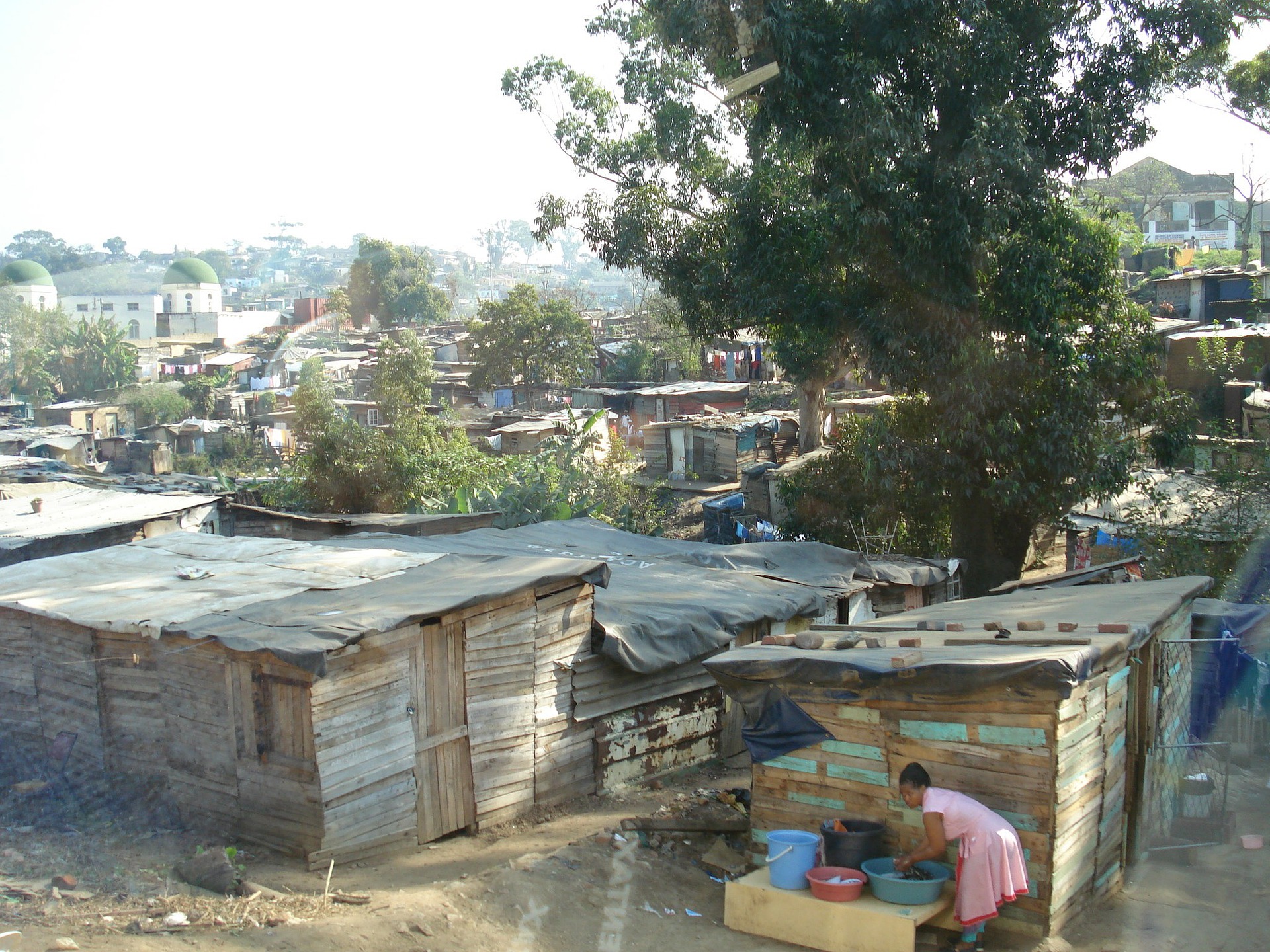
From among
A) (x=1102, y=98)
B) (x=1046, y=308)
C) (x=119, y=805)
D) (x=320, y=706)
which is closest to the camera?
(x=320, y=706)

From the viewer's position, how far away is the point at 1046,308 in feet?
45.8

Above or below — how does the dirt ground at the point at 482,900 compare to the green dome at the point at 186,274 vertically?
below

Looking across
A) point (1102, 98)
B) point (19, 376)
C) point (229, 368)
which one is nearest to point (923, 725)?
point (1102, 98)

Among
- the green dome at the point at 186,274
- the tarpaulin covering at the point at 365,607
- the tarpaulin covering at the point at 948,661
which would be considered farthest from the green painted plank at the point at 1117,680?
the green dome at the point at 186,274

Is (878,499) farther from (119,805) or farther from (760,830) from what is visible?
(119,805)

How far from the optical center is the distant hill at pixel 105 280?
112438 millimetres

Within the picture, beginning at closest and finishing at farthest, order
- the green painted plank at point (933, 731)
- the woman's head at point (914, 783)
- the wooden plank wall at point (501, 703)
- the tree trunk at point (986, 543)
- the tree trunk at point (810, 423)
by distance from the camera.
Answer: the woman's head at point (914, 783) < the green painted plank at point (933, 731) < the wooden plank wall at point (501, 703) < the tree trunk at point (986, 543) < the tree trunk at point (810, 423)

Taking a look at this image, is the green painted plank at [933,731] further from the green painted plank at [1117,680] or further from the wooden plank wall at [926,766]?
the green painted plank at [1117,680]

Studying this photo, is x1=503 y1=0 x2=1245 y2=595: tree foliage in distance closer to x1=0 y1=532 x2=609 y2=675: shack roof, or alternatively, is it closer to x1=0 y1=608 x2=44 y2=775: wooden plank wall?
x1=0 y1=532 x2=609 y2=675: shack roof

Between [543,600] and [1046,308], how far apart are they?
30.1 ft

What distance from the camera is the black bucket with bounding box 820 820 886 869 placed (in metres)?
5.99

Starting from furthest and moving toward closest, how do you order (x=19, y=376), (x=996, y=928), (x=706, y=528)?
(x=19, y=376)
(x=706, y=528)
(x=996, y=928)

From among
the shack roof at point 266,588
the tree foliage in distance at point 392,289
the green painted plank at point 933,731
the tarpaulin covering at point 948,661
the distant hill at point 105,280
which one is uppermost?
the distant hill at point 105,280

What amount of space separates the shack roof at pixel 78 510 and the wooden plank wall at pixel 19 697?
4295 millimetres
